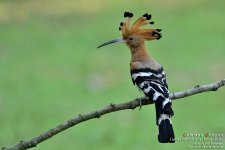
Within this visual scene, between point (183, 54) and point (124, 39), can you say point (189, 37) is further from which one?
point (124, 39)

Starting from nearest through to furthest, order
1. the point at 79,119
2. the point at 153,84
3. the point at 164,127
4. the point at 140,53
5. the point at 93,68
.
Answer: the point at 79,119 < the point at 164,127 < the point at 153,84 < the point at 140,53 < the point at 93,68

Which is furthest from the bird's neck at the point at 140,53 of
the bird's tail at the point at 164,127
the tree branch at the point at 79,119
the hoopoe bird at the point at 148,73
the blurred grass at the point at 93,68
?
the blurred grass at the point at 93,68

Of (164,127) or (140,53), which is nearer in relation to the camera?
(164,127)

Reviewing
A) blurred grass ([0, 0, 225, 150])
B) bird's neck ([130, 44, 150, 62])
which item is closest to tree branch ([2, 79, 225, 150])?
bird's neck ([130, 44, 150, 62])

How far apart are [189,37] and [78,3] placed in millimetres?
4248

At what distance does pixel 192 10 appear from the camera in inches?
688

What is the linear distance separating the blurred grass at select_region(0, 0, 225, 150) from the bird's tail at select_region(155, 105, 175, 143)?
385cm

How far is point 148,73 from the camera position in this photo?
539cm

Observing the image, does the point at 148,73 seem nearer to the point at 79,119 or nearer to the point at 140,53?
the point at 140,53

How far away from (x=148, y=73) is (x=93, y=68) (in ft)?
25.0

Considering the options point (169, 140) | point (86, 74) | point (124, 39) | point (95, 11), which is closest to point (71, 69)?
point (86, 74)

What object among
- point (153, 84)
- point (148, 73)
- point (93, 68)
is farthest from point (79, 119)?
point (93, 68)

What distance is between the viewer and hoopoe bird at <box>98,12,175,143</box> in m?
4.77

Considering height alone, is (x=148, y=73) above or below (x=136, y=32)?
below
